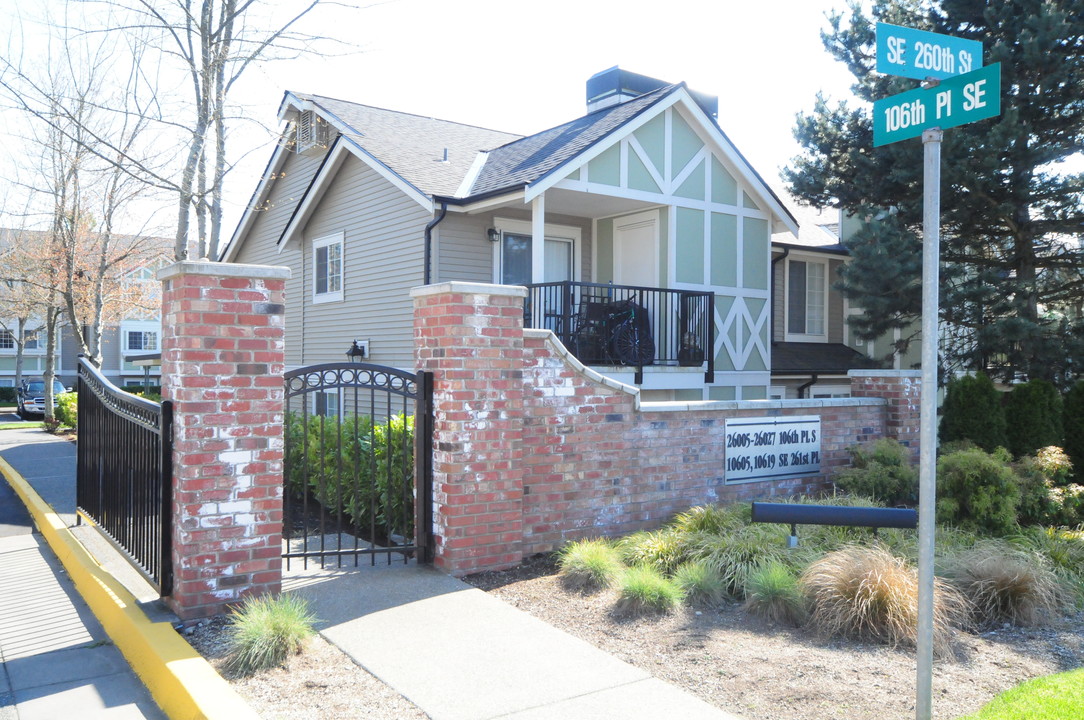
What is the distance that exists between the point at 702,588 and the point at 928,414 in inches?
108

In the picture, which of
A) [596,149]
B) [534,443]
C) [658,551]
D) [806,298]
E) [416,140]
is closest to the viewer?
[658,551]

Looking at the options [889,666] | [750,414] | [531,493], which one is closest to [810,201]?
[750,414]

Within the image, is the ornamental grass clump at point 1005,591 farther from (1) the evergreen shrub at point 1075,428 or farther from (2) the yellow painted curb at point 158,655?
(1) the evergreen shrub at point 1075,428

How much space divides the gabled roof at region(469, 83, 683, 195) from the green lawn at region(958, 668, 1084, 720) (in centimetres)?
852

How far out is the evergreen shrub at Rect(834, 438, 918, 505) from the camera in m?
8.65

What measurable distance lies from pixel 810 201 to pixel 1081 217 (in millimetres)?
4208

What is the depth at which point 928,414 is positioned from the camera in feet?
11.0

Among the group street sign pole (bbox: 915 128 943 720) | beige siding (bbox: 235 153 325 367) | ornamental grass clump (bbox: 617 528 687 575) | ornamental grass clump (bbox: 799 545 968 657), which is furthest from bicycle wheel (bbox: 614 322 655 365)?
street sign pole (bbox: 915 128 943 720)

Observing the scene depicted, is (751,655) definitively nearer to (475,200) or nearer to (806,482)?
(806,482)

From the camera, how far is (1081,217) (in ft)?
41.2

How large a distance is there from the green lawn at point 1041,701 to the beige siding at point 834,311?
14.3 meters

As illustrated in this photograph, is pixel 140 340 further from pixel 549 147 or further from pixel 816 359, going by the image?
pixel 816 359

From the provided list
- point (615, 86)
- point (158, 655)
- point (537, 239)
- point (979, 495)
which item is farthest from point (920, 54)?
point (615, 86)

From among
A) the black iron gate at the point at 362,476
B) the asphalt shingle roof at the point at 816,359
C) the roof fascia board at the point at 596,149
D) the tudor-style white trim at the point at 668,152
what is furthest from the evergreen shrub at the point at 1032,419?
the black iron gate at the point at 362,476
